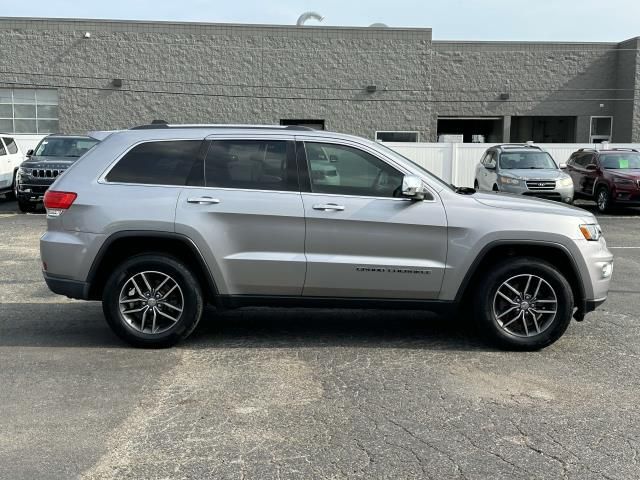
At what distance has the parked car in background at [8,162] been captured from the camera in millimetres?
17209

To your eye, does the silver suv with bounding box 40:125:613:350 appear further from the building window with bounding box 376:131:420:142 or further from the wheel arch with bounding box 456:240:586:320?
the building window with bounding box 376:131:420:142

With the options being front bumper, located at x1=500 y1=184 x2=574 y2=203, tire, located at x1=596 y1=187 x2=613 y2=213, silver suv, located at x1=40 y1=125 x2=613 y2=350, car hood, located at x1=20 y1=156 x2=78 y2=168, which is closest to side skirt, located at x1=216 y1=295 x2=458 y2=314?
silver suv, located at x1=40 y1=125 x2=613 y2=350

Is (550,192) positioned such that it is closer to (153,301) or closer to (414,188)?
(414,188)

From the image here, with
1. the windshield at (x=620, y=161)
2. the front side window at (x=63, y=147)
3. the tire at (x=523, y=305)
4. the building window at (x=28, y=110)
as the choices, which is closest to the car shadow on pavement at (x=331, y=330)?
the tire at (x=523, y=305)

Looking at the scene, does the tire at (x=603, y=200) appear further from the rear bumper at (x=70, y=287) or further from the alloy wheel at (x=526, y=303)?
the rear bumper at (x=70, y=287)

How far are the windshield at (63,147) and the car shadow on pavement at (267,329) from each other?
33.0ft

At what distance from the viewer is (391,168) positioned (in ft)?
17.7

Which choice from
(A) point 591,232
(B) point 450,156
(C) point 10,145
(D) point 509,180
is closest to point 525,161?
(D) point 509,180

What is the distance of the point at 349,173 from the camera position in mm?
5418

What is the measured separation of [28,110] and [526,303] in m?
27.7

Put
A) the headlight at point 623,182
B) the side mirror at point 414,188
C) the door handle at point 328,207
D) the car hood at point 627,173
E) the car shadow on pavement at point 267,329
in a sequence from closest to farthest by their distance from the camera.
→ 1. the side mirror at point 414,188
2. the door handle at point 328,207
3. the car shadow on pavement at point 267,329
4. the headlight at point 623,182
5. the car hood at point 627,173

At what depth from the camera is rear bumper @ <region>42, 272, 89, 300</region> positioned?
17.6ft

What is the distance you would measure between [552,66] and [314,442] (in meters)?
30.3

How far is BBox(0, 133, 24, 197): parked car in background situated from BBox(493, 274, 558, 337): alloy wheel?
A: 51.4ft
